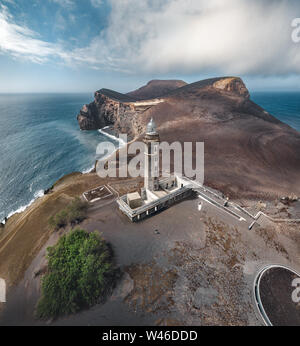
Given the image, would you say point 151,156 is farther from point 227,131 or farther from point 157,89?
point 157,89

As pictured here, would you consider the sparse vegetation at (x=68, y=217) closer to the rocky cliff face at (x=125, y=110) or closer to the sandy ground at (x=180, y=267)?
the sandy ground at (x=180, y=267)

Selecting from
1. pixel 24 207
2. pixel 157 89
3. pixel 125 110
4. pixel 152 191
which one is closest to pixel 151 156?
pixel 152 191

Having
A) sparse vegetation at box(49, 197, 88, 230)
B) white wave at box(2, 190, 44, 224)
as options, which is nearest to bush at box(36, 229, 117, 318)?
sparse vegetation at box(49, 197, 88, 230)

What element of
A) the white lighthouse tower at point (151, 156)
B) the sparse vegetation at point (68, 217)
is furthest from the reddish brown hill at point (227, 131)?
the sparse vegetation at point (68, 217)

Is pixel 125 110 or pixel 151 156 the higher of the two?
pixel 125 110

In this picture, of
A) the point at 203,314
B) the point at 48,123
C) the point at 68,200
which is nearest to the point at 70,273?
the point at 203,314

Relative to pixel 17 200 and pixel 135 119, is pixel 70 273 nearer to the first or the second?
pixel 17 200

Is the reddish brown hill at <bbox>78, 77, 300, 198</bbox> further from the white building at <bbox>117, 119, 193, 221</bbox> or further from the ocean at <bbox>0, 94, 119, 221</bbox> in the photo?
the ocean at <bbox>0, 94, 119, 221</bbox>
